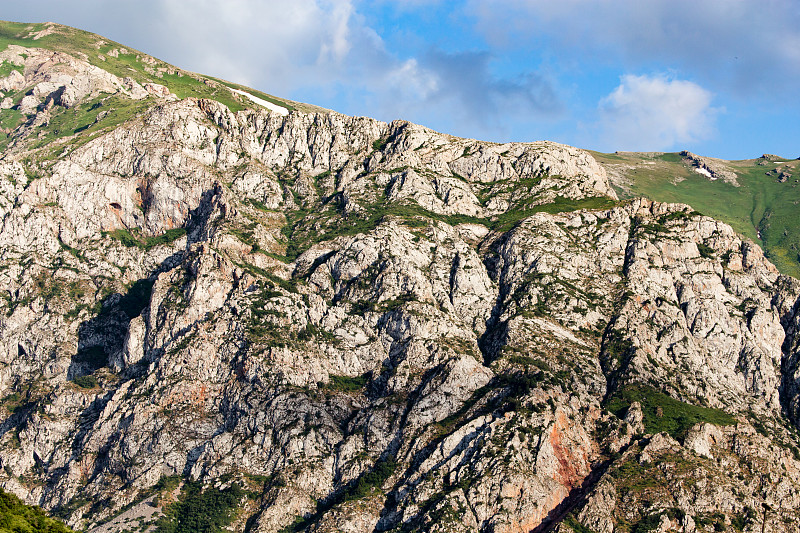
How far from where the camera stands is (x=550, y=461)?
197500 millimetres

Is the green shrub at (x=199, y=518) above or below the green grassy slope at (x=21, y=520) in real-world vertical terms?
above

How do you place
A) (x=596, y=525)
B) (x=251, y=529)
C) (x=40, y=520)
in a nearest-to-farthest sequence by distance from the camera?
(x=40, y=520) < (x=596, y=525) < (x=251, y=529)

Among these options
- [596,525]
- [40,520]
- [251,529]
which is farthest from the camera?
[251,529]

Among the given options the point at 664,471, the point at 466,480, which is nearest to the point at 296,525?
the point at 466,480

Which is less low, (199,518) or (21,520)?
(199,518)

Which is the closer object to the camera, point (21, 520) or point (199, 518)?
point (21, 520)

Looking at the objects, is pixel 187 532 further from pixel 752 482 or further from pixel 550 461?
pixel 752 482

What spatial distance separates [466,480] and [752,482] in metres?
73.6

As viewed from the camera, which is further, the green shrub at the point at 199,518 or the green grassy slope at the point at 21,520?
the green shrub at the point at 199,518

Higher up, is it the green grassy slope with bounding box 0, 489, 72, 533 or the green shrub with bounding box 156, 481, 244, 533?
the green shrub with bounding box 156, 481, 244, 533

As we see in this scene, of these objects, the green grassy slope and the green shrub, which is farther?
the green shrub

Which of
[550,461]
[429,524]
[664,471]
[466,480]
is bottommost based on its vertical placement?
[429,524]

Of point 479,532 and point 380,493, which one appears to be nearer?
point 479,532

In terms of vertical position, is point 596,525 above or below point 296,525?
above
